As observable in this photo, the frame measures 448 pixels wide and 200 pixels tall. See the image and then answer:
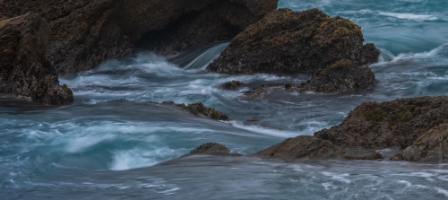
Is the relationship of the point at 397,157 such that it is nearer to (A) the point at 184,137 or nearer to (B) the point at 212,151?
(B) the point at 212,151

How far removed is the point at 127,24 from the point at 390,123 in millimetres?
8744

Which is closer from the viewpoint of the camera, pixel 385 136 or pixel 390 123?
pixel 385 136

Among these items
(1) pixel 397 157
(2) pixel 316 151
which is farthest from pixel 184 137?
(1) pixel 397 157

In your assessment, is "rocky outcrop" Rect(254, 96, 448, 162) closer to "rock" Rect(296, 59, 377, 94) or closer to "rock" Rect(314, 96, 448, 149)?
"rock" Rect(314, 96, 448, 149)

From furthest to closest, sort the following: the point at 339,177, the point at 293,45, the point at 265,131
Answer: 1. the point at 293,45
2. the point at 265,131
3. the point at 339,177

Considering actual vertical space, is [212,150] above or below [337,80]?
below

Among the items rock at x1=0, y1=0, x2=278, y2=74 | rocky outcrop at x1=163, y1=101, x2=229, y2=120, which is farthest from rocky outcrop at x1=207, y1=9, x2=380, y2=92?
rocky outcrop at x1=163, y1=101, x2=229, y2=120

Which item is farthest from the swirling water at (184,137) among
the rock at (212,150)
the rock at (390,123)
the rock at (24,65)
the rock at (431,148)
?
the rock at (390,123)

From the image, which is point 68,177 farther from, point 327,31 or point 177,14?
point 177,14

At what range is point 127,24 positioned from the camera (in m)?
13.5

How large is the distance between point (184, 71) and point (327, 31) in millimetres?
3486

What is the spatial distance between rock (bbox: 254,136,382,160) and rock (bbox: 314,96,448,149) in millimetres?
594

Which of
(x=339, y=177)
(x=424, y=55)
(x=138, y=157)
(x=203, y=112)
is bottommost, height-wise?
(x=138, y=157)

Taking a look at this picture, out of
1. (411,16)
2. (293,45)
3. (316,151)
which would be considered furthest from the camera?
(411,16)
